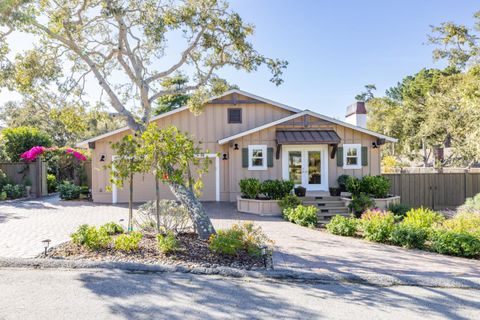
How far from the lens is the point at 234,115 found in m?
15.6

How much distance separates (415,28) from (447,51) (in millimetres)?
2482

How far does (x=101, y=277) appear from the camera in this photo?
5273 millimetres

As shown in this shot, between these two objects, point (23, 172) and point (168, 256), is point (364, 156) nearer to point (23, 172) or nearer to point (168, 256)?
point (168, 256)

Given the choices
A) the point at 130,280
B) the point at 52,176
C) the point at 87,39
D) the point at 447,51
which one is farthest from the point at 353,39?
the point at 52,176

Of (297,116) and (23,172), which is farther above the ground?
(297,116)

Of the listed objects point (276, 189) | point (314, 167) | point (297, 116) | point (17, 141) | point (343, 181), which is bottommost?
point (276, 189)

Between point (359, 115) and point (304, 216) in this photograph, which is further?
point (359, 115)

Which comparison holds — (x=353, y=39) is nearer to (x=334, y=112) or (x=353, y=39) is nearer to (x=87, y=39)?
(x=87, y=39)

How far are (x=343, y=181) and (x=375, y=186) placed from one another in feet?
4.63

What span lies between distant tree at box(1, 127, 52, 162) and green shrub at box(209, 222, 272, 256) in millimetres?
16208

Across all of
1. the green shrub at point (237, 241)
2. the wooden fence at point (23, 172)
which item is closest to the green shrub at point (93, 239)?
the green shrub at point (237, 241)

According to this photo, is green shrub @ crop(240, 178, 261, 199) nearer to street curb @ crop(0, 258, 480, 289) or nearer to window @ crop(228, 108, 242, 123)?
window @ crop(228, 108, 242, 123)

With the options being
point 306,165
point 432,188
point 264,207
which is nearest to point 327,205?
point 306,165

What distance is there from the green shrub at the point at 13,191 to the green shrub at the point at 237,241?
46.1ft
